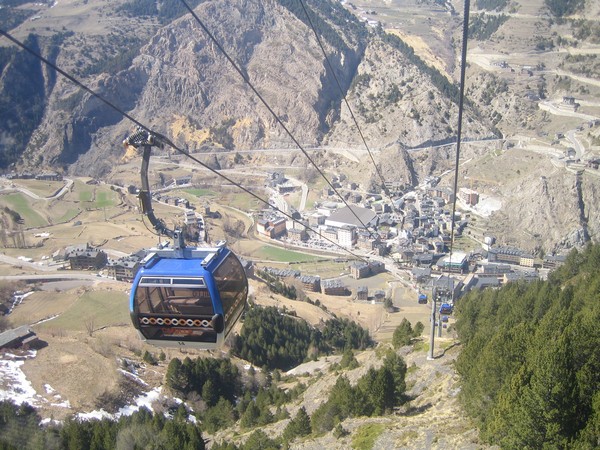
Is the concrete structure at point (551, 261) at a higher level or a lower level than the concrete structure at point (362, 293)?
higher

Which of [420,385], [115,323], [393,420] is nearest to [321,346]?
[115,323]

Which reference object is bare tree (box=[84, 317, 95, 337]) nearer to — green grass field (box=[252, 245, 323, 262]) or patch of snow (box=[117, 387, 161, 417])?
patch of snow (box=[117, 387, 161, 417])

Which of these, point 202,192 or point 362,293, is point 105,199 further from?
point 362,293

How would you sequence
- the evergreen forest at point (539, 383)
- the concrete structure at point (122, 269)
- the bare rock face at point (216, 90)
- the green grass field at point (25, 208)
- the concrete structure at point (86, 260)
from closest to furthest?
the evergreen forest at point (539, 383), the concrete structure at point (122, 269), the concrete structure at point (86, 260), the green grass field at point (25, 208), the bare rock face at point (216, 90)

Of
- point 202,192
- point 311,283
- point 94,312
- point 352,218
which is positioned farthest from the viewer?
point 202,192

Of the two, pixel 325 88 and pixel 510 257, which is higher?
pixel 325 88

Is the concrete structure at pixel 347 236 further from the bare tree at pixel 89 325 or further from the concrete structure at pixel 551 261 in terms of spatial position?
the bare tree at pixel 89 325

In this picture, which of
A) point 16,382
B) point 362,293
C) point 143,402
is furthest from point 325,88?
point 16,382

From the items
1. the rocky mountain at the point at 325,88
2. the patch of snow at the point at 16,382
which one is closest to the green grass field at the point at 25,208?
the rocky mountain at the point at 325,88
